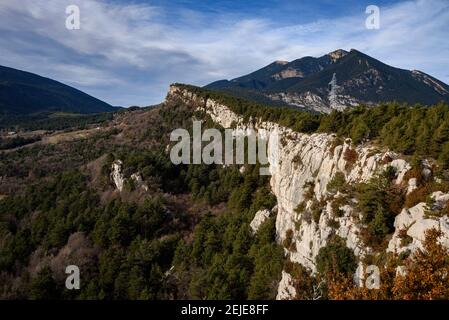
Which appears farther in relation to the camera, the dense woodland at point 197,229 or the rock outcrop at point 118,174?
the rock outcrop at point 118,174

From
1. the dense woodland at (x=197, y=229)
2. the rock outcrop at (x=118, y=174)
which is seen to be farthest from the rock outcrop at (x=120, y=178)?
the dense woodland at (x=197, y=229)

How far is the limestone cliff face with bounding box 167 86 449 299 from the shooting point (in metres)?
28.2

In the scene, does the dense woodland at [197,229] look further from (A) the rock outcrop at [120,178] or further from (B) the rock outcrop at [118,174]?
(B) the rock outcrop at [118,174]

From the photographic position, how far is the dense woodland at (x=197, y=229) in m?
26.0

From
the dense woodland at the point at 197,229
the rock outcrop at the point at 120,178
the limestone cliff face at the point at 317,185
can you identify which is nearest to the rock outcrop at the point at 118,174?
the rock outcrop at the point at 120,178

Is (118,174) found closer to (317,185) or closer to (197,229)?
(197,229)

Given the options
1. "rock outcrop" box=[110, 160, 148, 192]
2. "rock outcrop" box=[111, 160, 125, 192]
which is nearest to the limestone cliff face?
"rock outcrop" box=[110, 160, 148, 192]

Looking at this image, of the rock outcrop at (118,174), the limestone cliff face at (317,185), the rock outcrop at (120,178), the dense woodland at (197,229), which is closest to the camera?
the dense woodland at (197,229)

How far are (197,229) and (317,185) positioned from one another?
22371mm

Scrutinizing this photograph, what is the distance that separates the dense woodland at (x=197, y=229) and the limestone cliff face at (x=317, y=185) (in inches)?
37.0

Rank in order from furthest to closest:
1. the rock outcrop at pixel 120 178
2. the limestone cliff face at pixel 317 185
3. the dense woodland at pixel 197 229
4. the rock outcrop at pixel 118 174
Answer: the rock outcrop at pixel 118 174
the rock outcrop at pixel 120 178
the limestone cliff face at pixel 317 185
the dense woodland at pixel 197 229

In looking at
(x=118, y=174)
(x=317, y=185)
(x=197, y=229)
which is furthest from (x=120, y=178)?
(x=317, y=185)

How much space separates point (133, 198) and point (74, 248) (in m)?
15.0

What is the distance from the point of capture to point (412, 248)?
70.1 feet
